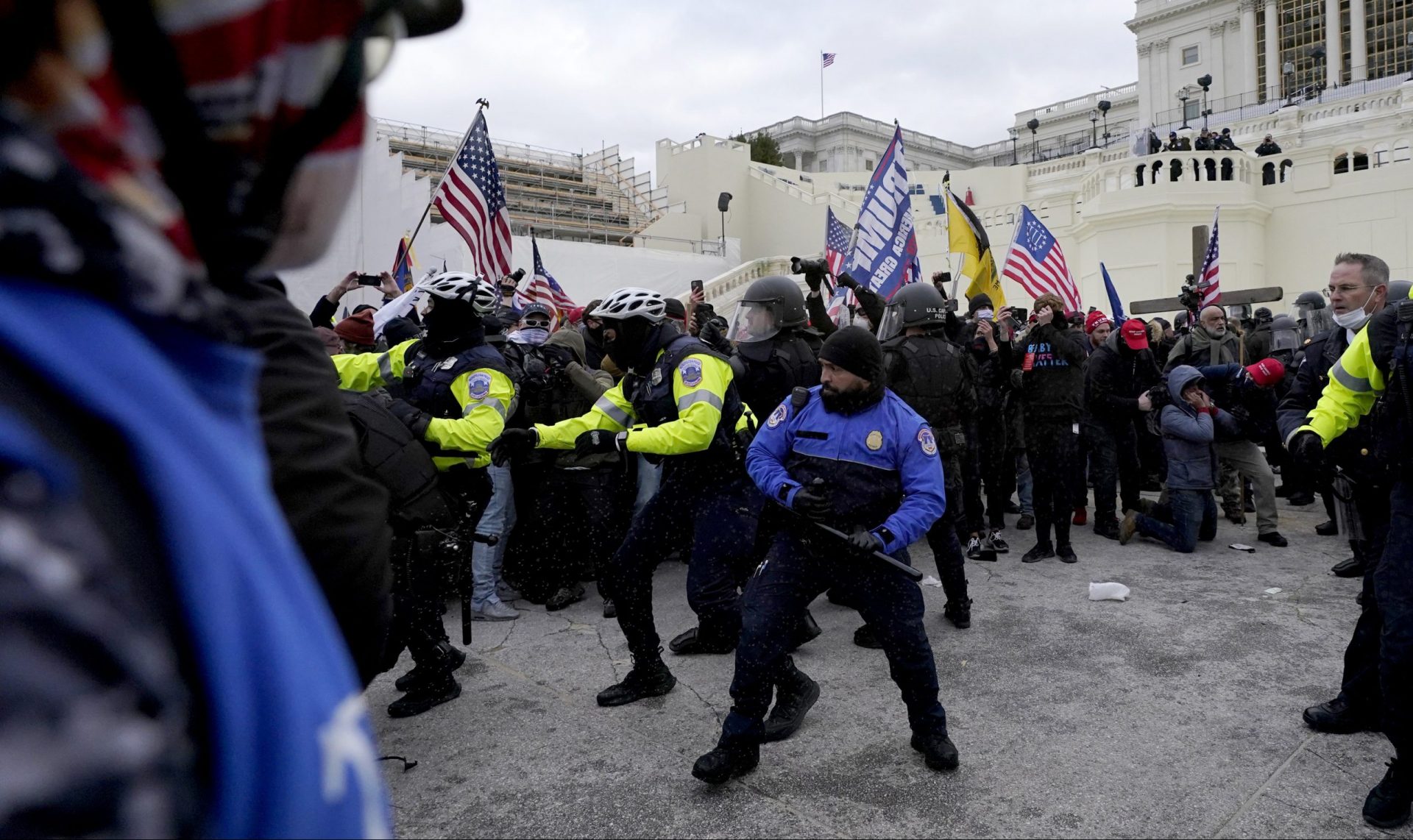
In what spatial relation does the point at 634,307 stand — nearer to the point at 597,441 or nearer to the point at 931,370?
the point at 597,441

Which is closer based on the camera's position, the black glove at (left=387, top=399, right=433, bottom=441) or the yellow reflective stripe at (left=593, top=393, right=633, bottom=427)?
the black glove at (left=387, top=399, right=433, bottom=441)

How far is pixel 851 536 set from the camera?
3744 mm

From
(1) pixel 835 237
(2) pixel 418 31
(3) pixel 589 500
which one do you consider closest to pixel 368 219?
(1) pixel 835 237

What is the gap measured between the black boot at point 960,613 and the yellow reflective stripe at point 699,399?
7.77 ft

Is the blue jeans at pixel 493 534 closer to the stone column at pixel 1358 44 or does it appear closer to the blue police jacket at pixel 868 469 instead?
the blue police jacket at pixel 868 469

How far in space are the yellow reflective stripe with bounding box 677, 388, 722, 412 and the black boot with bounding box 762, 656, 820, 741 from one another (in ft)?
4.09

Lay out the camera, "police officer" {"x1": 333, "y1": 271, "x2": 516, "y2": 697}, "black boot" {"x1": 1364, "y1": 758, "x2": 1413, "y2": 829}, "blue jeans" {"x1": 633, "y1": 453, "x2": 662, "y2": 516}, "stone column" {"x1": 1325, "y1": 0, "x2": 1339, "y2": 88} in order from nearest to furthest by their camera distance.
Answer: "black boot" {"x1": 1364, "y1": 758, "x2": 1413, "y2": 829} < "police officer" {"x1": 333, "y1": 271, "x2": 516, "y2": 697} < the camera < "blue jeans" {"x1": 633, "y1": 453, "x2": 662, "y2": 516} < "stone column" {"x1": 1325, "y1": 0, "x2": 1339, "y2": 88}

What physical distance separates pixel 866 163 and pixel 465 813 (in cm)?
6682

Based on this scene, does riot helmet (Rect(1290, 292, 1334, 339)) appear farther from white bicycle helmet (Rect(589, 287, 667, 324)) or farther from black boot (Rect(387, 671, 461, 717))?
black boot (Rect(387, 671, 461, 717))

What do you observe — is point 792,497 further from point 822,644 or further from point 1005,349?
point 1005,349

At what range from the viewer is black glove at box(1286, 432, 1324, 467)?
3.90m

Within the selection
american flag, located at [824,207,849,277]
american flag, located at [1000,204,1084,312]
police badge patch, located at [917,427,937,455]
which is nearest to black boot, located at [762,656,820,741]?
police badge patch, located at [917,427,937,455]

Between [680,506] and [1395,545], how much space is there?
9.76 ft

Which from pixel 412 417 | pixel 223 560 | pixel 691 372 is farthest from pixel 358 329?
pixel 223 560
